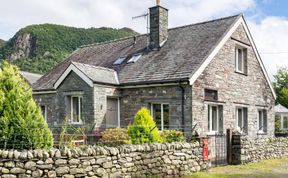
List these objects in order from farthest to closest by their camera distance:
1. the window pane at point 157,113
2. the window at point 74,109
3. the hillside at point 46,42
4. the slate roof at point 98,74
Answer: the hillside at point 46,42 < the window at point 74,109 < the window pane at point 157,113 < the slate roof at point 98,74

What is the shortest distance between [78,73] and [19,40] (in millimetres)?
60524

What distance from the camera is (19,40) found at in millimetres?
73625

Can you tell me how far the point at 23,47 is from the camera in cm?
7062

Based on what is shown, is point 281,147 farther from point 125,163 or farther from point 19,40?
point 19,40

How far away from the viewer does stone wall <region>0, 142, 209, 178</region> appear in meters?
9.28

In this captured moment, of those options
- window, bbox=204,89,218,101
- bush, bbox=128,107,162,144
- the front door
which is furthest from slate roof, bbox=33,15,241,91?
bush, bbox=128,107,162,144

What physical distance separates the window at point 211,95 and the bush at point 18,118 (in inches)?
366

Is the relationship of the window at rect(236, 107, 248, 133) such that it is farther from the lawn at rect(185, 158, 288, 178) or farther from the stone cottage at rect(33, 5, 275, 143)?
the lawn at rect(185, 158, 288, 178)

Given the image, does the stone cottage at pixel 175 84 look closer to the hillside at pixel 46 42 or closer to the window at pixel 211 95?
the window at pixel 211 95

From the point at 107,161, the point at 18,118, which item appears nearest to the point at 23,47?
the point at 18,118

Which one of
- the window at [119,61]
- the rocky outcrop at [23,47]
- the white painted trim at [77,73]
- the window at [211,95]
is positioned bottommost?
the window at [211,95]

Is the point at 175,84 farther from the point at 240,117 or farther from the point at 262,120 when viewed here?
the point at 262,120

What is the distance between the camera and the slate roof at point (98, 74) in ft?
58.0

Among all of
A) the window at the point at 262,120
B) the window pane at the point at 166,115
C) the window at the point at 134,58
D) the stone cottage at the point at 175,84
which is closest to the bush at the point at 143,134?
the stone cottage at the point at 175,84
